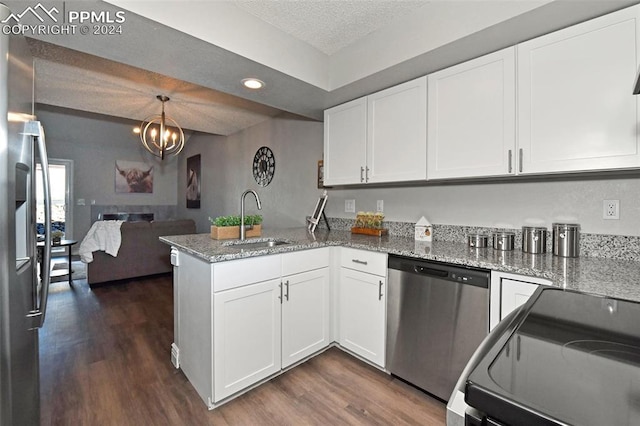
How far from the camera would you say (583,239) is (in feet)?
5.52

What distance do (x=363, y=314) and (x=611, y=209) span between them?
5.33ft

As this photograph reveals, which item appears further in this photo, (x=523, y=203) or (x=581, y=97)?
(x=523, y=203)

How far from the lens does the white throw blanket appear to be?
3805 mm

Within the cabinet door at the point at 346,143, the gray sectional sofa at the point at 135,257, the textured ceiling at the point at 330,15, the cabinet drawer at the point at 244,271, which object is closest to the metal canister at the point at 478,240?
the cabinet door at the point at 346,143

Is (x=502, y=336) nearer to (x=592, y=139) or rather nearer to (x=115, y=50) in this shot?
(x=592, y=139)

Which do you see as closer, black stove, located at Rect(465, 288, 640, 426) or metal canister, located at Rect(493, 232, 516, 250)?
black stove, located at Rect(465, 288, 640, 426)

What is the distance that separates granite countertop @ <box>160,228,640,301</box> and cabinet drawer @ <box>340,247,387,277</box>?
5cm

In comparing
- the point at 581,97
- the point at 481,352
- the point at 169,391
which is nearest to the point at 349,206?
the point at 581,97

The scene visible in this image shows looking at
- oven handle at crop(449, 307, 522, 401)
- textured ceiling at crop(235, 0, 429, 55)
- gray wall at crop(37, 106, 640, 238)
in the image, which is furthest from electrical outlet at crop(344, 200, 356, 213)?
oven handle at crop(449, 307, 522, 401)

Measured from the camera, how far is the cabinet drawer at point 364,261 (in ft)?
6.43

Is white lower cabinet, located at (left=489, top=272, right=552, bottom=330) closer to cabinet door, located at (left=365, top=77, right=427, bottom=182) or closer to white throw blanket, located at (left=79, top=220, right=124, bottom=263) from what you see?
cabinet door, located at (left=365, top=77, right=427, bottom=182)

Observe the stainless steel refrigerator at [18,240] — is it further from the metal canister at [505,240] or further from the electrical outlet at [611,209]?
the electrical outlet at [611,209]

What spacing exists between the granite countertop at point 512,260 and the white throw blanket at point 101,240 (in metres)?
2.52

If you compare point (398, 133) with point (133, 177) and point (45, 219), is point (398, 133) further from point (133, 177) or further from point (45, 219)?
point (133, 177)
